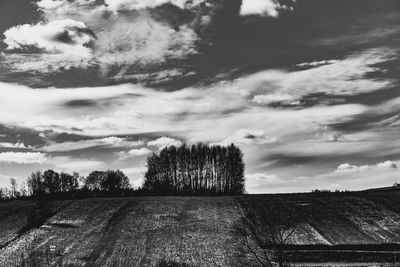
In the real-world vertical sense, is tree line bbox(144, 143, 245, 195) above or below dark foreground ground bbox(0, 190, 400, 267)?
above

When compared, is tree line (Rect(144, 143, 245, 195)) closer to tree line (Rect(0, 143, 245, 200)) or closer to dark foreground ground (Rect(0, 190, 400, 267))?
tree line (Rect(0, 143, 245, 200))

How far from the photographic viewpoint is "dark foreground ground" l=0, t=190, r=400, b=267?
44.7m

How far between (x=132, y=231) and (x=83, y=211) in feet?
40.8

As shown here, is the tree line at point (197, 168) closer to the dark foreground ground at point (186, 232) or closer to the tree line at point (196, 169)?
the tree line at point (196, 169)

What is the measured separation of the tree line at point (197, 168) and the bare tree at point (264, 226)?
57801mm

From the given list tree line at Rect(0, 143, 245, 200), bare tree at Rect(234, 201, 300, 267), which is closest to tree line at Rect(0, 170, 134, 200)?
tree line at Rect(0, 143, 245, 200)

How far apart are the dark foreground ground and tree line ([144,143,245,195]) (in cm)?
5261

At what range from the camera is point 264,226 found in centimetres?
5366

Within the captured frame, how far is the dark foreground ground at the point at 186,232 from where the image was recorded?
44719mm

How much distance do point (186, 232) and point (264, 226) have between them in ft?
30.1

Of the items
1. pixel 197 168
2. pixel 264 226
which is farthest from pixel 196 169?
pixel 264 226

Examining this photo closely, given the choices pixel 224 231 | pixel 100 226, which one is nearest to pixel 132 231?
pixel 100 226

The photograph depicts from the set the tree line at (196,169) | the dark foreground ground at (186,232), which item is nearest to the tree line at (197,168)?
the tree line at (196,169)

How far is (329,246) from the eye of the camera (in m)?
47.4
